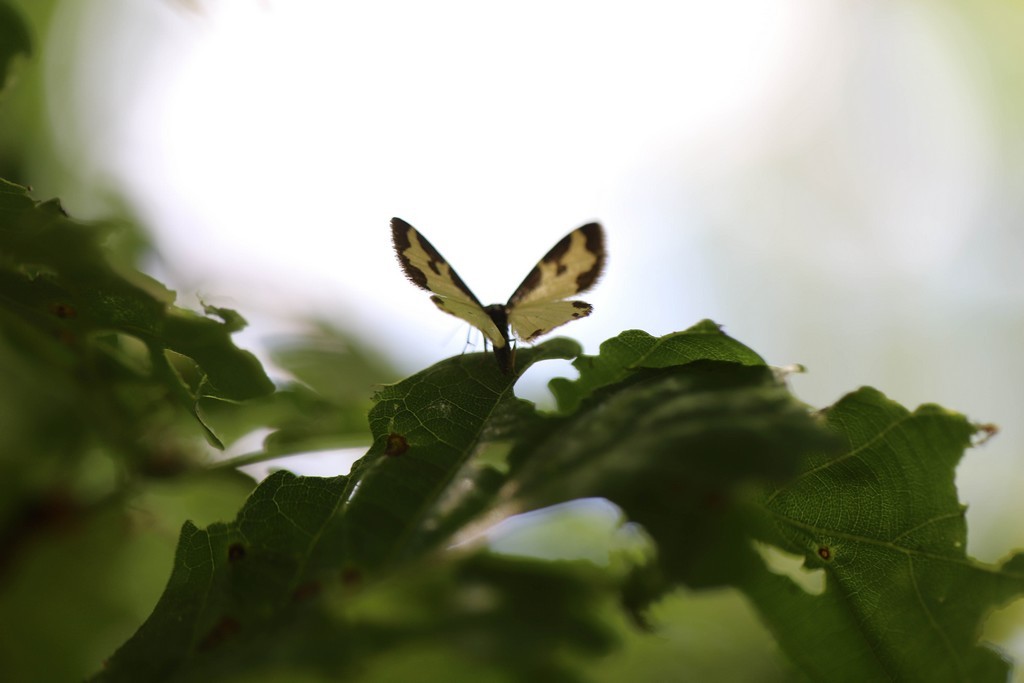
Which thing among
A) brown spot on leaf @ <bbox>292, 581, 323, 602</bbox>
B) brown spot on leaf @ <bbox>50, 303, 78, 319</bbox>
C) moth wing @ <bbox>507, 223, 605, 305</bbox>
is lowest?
brown spot on leaf @ <bbox>292, 581, 323, 602</bbox>

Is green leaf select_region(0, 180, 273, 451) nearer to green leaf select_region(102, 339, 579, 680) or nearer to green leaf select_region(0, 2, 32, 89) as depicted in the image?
green leaf select_region(102, 339, 579, 680)

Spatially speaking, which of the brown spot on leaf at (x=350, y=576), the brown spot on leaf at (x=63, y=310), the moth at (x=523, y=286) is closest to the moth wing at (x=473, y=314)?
the moth at (x=523, y=286)

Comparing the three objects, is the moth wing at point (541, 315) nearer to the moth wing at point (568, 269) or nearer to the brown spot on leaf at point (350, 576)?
the moth wing at point (568, 269)

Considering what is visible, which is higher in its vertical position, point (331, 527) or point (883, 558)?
point (883, 558)

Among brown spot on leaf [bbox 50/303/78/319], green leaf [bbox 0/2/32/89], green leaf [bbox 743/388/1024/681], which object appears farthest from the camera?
green leaf [bbox 0/2/32/89]

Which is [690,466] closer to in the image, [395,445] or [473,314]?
[395,445]

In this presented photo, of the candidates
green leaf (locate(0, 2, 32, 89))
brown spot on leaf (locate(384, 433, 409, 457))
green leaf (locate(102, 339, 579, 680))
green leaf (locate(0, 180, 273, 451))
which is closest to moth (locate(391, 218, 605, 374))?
green leaf (locate(102, 339, 579, 680))

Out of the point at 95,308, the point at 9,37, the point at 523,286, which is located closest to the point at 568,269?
the point at 523,286
